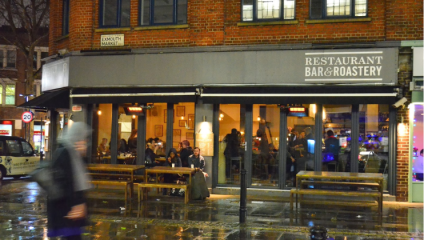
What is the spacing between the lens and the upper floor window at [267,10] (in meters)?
14.0

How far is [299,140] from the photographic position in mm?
13875

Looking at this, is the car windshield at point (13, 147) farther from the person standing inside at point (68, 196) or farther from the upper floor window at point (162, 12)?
the person standing inside at point (68, 196)

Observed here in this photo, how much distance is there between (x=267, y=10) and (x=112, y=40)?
520cm

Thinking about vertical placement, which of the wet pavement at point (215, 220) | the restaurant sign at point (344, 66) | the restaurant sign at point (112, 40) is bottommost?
the wet pavement at point (215, 220)

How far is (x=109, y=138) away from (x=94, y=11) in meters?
4.31

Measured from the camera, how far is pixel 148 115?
50.2 ft

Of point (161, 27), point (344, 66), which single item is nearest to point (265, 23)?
point (344, 66)

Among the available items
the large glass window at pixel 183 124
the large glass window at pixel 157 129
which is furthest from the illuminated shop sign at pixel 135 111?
the large glass window at pixel 183 124

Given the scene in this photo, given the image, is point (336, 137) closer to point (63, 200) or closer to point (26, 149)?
point (63, 200)

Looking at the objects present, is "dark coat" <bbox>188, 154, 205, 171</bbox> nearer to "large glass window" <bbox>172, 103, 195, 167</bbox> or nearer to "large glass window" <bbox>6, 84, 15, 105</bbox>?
"large glass window" <bbox>172, 103, 195, 167</bbox>

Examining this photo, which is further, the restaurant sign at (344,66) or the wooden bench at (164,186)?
the restaurant sign at (344,66)

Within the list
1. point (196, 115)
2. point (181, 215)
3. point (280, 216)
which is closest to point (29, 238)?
point (181, 215)

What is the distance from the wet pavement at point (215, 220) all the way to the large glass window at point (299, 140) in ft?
4.50

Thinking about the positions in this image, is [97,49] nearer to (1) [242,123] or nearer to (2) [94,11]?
(2) [94,11]
